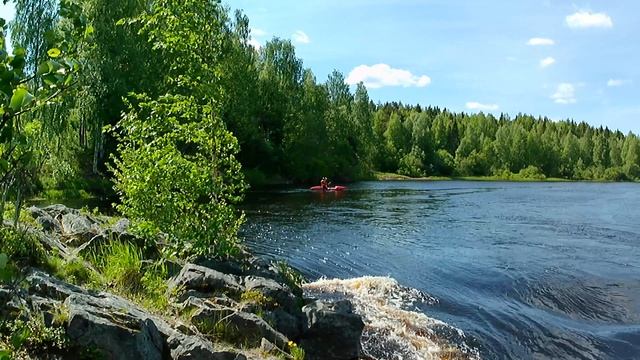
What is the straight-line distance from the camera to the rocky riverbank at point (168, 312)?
22.2 ft

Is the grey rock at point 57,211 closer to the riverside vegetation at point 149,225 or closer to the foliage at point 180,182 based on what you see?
the riverside vegetation at point 149,225

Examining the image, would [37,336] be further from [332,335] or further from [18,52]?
[332,335]

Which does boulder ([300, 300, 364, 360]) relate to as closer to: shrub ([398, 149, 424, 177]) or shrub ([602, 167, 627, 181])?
shrub ([398, 149, 424, 177])

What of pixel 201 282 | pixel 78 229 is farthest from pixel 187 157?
pixel 201 282

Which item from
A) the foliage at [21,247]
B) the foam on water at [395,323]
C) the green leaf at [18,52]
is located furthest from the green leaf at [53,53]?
the foam on water at [395,323]

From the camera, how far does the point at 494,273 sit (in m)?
20.7

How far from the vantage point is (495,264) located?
2228cm

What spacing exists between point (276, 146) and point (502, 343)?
60.8 meters

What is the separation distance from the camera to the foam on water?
11977mm

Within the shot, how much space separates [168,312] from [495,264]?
1613 cm

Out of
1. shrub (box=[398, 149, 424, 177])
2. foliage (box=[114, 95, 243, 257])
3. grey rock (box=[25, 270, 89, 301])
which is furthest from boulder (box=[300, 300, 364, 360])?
shrub (box=[398, 149, 424, 177])

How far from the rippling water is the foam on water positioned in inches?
9.6

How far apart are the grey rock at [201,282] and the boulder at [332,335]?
1.60 metres

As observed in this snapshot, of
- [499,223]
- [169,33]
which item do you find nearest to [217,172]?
[169,33]
